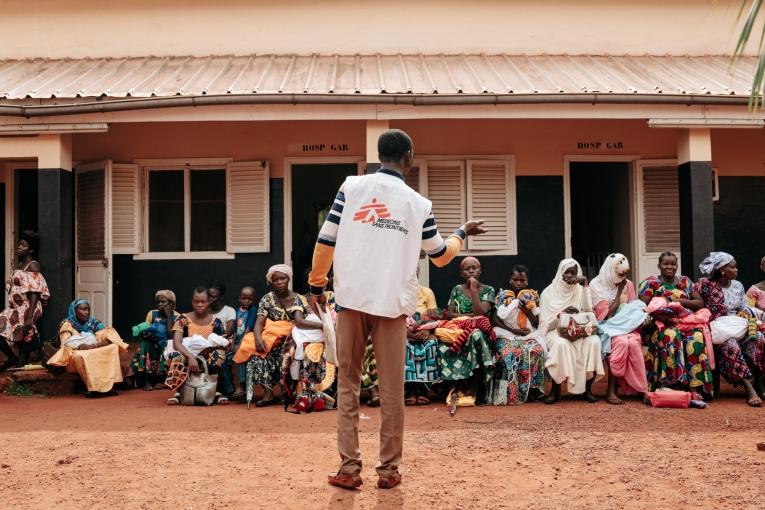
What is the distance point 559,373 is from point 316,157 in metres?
3.93

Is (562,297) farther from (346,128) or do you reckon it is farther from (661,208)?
(346,128)

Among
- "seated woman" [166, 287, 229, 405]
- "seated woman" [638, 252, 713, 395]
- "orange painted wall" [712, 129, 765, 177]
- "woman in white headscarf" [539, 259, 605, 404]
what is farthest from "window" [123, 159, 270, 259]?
"orange painted wall" [712, 129, 765, 177]

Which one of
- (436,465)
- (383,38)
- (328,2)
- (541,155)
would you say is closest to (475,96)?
(541,155)

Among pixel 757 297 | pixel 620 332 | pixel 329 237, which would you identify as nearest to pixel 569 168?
pixel 757 297

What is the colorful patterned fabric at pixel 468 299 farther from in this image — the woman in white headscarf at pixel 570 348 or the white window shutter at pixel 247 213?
the white window shutter at pixel 247 213

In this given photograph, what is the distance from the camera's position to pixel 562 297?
6395 millimetres

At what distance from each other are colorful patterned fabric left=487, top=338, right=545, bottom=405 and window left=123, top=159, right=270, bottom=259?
3.41m

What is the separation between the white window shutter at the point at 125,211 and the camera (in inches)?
328

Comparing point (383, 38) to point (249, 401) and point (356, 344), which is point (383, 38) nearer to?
point (249, 401)

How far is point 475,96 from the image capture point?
6785mm

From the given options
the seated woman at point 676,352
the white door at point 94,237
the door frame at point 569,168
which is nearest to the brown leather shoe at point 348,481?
the seated woman at point 676,352

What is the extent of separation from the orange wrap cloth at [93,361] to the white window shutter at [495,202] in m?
4.10

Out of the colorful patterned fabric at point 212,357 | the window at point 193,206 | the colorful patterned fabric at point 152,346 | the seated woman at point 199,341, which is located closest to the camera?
the seated woman at point 199,341

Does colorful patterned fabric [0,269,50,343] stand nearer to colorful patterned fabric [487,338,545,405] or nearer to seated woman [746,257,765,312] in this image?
colorful patterned fabric [487,338,545,405]
